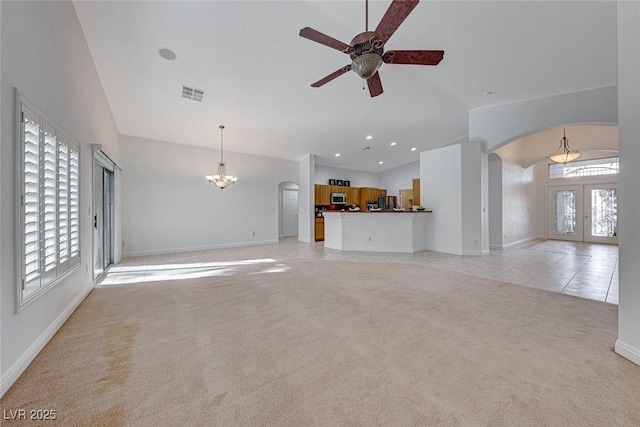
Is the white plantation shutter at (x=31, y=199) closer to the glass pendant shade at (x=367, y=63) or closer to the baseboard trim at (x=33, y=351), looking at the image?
the baseboard trim at (x=33, y=351)

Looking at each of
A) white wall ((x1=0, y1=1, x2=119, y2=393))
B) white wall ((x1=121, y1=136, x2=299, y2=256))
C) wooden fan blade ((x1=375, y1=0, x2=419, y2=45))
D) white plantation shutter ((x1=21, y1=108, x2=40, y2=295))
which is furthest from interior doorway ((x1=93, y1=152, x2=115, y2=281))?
wooden fan blade ((x1=375, y1=0, x2=419, y2=45))

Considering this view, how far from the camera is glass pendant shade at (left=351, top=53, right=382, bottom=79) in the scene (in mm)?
2207

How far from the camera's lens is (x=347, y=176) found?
11.1 metres

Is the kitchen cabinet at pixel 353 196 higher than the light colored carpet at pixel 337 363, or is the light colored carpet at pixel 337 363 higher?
the kitchen cabinet at pixel 353 196

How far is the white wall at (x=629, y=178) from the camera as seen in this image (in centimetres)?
180

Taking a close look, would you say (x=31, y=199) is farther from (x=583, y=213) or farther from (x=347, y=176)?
(x=583, y=213)

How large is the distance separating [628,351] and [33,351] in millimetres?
4445

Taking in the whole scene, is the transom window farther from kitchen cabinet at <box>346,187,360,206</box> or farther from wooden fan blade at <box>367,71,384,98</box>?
wooden fan blade at <box>367,71,384,98</box>

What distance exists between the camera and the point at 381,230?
659cm

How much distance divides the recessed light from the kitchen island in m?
4.76

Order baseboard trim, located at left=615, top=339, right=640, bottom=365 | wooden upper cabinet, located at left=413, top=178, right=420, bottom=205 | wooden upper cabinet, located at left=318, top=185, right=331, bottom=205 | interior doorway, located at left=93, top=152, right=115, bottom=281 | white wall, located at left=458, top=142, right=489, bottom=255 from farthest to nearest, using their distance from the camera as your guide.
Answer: wooden upper cabinet, located at left=413, top=178, right=420, bottom=205
wooden upper cabinet, located at left=318, top=185, right=331, bottom=205
white wall, located at left=458, top=142, right=489, bottom=255
interior doorway, located at left=93, top=152, right=115, bottom=281
baseboard trim, located at left=615, top=339, right=640, bottom=365

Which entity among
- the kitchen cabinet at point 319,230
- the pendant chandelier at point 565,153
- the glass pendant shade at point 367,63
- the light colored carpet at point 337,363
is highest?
the pendant chandelier at point 565,153

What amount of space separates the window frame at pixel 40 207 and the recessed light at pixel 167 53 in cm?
184

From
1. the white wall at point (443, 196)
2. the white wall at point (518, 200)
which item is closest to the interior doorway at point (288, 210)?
the white wall at point (443, 196)
